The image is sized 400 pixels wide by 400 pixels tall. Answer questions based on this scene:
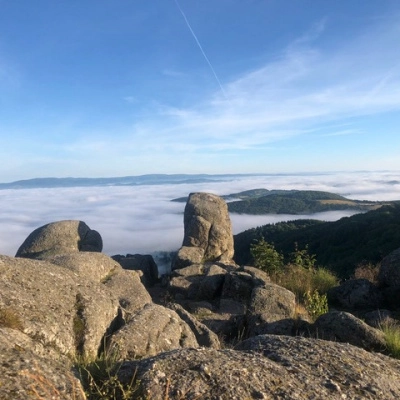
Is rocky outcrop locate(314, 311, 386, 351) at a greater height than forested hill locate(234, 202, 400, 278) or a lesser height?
greater

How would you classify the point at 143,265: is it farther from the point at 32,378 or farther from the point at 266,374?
the point at 32,378

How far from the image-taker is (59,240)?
23344 millimetres

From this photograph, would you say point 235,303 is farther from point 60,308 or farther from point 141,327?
point 60,308

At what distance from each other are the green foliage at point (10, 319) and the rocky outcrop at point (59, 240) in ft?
54.1

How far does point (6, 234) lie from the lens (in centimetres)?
11156

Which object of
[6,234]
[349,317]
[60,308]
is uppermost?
[60,308]

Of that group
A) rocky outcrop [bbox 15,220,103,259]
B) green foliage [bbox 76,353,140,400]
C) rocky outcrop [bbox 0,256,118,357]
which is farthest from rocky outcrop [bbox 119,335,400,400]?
rocky outcrop [bbox 15,220,103,259]

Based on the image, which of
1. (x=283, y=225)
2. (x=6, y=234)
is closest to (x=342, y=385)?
(x=283, y=225)

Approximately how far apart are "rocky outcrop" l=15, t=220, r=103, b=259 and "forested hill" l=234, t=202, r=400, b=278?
31.2 meters

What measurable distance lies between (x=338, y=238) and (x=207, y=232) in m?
55.1

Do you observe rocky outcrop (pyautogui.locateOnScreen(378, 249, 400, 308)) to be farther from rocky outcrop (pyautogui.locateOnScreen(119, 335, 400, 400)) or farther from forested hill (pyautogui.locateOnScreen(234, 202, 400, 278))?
forested hill (pyautogui.locateOnScreen(234, 202, 400, 278))

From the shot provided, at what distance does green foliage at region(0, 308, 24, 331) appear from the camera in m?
5.62

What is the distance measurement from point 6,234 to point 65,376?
12089 centimetres

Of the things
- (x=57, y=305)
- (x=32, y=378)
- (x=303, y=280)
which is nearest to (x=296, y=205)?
(x=303, y=280)
